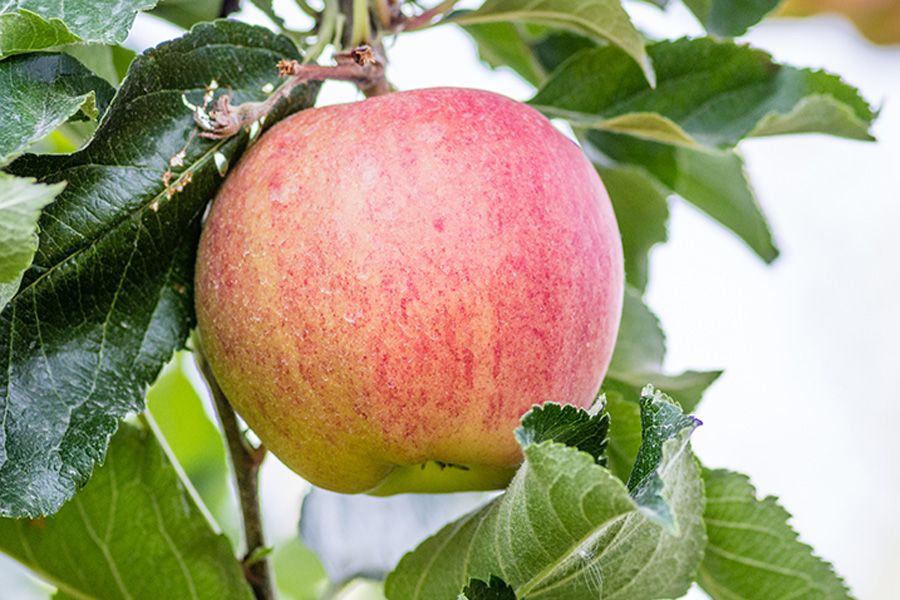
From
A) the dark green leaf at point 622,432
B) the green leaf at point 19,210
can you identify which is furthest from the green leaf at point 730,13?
the green leaf at point 19,210

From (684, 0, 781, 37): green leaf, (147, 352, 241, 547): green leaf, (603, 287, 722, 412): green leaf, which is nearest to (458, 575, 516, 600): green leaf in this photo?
(603, 287, 722, 412): green leaf

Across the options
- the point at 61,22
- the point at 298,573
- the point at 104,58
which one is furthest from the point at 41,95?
the point at 298,573

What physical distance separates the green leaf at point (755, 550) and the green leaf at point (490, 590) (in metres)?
0.18

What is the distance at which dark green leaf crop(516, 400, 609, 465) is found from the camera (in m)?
0.42

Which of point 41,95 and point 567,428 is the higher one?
point 41,95

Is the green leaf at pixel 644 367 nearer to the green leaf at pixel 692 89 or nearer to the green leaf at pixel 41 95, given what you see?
the green leaf at pixel 692 89

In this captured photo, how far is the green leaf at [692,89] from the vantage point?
25.5 inches

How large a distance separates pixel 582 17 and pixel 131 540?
37 cm

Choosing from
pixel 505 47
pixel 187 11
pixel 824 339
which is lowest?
pixel 824 339

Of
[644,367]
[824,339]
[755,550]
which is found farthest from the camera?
[824,339]

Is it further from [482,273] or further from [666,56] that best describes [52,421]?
[666,56]

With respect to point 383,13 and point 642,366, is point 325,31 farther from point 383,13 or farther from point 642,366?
point 642,366

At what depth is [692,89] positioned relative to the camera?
2.20 ft

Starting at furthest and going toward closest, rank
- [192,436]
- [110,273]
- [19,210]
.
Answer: [192,436] → [110,273] → [19,210]
